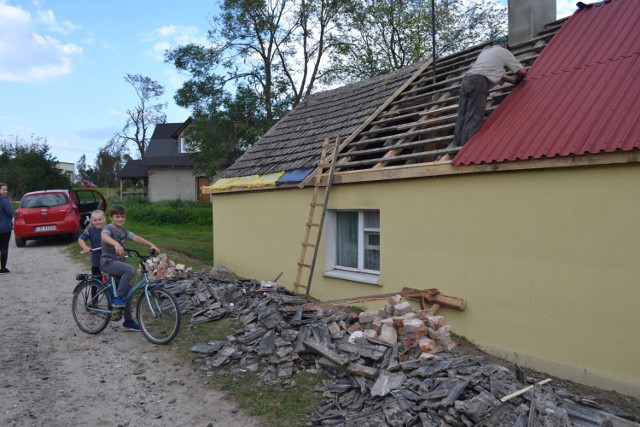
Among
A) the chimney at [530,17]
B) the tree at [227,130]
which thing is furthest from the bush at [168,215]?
the chimney at [530,17]

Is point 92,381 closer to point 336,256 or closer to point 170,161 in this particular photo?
point 336,256

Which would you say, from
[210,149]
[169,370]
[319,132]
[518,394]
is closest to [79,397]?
[169,370]

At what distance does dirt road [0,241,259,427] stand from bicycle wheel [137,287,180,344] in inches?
6.3

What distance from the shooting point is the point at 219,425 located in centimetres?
457

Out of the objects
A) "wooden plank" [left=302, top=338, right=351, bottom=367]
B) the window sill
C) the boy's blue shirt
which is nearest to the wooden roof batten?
the window sill

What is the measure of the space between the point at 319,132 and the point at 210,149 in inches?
499

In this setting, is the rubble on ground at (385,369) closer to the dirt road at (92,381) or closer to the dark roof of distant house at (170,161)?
the dirt road at (92,381)

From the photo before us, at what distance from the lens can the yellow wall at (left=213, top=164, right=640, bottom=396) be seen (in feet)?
17.2

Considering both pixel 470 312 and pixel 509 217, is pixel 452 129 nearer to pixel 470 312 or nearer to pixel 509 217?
pixel 509 217

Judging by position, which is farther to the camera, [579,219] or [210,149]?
[210,149]

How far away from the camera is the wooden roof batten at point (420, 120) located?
26.4 ft

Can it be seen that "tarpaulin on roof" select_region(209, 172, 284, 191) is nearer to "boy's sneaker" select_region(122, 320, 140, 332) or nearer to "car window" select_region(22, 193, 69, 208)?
"boy's sneaker" select_region(122, 320, 140, 332)

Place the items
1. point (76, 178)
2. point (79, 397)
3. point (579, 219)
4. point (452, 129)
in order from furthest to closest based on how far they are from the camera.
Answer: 1. point (76, 178)
2. point (452, 129)
3. point (579, 219)
4. point (79, 397)

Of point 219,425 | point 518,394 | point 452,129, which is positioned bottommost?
point 219,425
